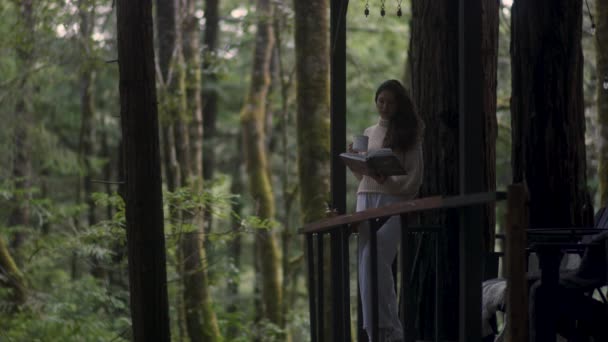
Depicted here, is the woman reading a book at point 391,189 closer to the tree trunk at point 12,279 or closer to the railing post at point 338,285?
the railing post at point 338,285

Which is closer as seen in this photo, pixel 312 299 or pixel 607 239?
pixel 607 239

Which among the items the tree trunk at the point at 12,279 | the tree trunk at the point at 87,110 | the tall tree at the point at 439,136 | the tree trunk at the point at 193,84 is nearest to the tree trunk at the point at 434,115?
the tall tree at the point at 439,136

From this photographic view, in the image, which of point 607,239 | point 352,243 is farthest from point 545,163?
point 352,243

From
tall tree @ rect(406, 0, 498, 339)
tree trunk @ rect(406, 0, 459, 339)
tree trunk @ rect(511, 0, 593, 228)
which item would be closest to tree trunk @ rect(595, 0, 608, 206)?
tree trunk @ rect(511, 0, 593, 228)

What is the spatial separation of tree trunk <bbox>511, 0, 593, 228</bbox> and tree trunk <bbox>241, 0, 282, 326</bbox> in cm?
789

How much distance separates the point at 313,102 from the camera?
12.4 meters

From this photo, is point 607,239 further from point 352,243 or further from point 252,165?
point 352,243

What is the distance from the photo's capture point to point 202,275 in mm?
13773

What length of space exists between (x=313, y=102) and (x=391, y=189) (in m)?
6.00

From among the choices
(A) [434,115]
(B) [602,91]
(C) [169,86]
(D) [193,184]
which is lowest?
(D) [193,184]

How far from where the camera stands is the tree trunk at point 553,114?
7836mm

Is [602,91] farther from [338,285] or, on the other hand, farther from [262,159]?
[262,159]

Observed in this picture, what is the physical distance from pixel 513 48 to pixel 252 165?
10.6 metres

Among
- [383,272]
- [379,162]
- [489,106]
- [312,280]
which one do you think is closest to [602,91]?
[489,106]
